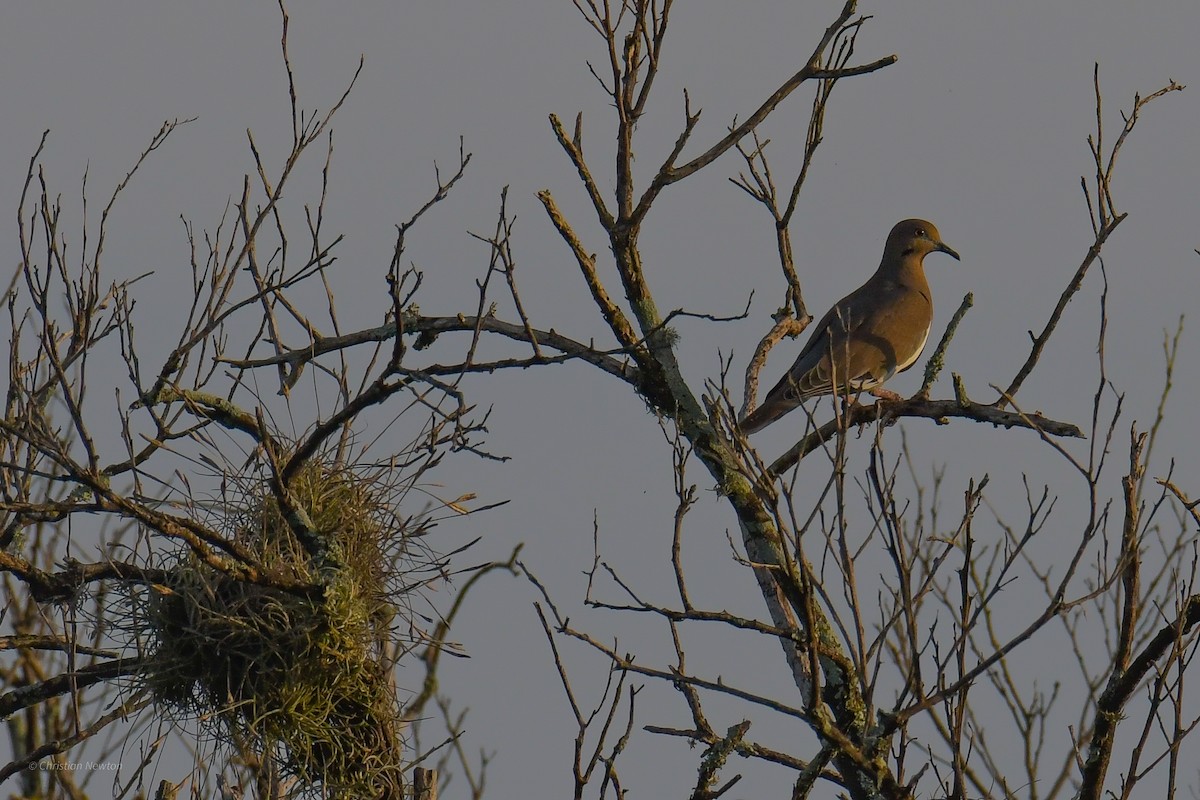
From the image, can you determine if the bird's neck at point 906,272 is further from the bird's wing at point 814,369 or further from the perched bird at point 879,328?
the bird's wing at point 814,369

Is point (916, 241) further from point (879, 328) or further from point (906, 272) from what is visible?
point (879, 328)

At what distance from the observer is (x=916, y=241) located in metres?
8.88

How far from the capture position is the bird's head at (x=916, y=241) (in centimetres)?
887

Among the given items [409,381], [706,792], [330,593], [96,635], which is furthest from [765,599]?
[96,635]

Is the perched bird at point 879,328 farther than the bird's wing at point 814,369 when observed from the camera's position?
Yes

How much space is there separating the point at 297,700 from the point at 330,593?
0.39 meters

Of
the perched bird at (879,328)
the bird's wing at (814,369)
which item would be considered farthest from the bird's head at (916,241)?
the bird's wing at (814,369)

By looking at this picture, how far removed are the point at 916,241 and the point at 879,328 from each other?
1134 mm

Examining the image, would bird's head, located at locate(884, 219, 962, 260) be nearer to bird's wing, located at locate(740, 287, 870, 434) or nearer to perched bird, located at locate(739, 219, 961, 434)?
perched bird, located at locate(739, 219, 961, 434)

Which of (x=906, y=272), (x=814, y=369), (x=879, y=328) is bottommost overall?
(x=814, y=369)

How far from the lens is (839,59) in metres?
4.86

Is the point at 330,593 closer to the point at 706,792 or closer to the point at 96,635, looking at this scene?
the point at 96,635

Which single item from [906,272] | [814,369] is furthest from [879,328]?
[814,369]

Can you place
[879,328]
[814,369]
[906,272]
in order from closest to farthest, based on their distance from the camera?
[814,369] < [879,328] < [906,272]
